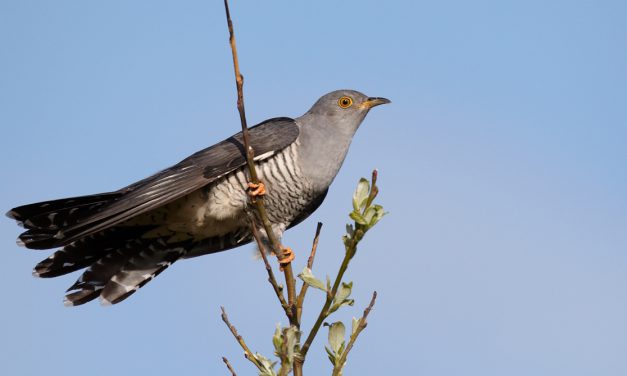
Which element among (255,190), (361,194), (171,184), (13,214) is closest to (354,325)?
(361,194)

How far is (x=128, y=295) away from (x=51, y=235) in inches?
33.4

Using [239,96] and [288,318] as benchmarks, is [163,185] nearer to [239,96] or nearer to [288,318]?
[239,96]

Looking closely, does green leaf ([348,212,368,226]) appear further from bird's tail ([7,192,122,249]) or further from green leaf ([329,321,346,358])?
bird's tail ([7,192,122,249])

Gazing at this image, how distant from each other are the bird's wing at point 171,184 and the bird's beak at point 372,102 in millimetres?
672

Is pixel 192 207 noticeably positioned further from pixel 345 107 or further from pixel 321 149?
pixel 345 107

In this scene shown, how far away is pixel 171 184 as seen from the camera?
15.6 ft

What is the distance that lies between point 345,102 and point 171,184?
1.49m

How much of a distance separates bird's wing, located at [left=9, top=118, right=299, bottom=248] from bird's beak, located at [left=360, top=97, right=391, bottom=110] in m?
0.67

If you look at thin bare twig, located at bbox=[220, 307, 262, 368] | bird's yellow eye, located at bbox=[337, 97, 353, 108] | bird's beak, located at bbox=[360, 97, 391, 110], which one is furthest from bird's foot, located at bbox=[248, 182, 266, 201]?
bird's beak, located at bbox=[360, 97, 391, 110]

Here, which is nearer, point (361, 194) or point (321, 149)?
point (361, 194)

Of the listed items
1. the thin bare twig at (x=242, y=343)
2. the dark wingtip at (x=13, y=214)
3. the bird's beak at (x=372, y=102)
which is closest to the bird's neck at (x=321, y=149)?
the bird's beak at (x=372, y=102)

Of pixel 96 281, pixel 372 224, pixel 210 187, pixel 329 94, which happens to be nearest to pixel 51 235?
pixel 96 281

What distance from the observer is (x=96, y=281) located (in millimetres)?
5152

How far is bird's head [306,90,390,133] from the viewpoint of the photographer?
214 inches
